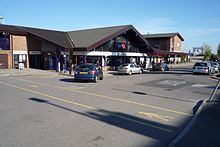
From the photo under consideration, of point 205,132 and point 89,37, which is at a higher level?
point 89,37

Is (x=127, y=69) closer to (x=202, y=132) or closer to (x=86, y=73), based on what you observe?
(x=86, y=73)

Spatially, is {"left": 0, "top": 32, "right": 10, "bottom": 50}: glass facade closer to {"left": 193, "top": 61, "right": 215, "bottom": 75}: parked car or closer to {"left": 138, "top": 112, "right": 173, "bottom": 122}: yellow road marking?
{"left": 193, "top": 61, "right": 215, "bottom": 75}: parked car

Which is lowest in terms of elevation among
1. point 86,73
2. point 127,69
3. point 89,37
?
point 86,73

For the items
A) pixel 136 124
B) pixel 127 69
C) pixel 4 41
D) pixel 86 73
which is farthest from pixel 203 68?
pixel 4 41

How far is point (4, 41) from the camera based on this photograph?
29938 millimetres

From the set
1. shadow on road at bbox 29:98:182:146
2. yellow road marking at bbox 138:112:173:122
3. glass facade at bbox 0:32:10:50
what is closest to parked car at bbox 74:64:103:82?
shadow on road at bbox 29:98:182:146

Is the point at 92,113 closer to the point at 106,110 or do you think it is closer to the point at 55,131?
the point at 106,110

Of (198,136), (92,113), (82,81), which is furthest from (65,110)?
(82,81)

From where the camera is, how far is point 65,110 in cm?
792

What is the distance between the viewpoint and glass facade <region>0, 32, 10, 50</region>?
29.7 meters

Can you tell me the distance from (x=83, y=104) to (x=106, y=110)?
132cm

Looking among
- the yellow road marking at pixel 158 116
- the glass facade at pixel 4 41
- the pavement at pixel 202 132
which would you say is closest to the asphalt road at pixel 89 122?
the yellow road marking at pixel 158 116

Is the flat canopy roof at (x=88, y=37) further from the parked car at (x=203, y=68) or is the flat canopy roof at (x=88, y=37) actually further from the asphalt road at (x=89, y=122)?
the asphalt road at (x=89, y=122)

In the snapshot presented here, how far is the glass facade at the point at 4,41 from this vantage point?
29.7 meters
